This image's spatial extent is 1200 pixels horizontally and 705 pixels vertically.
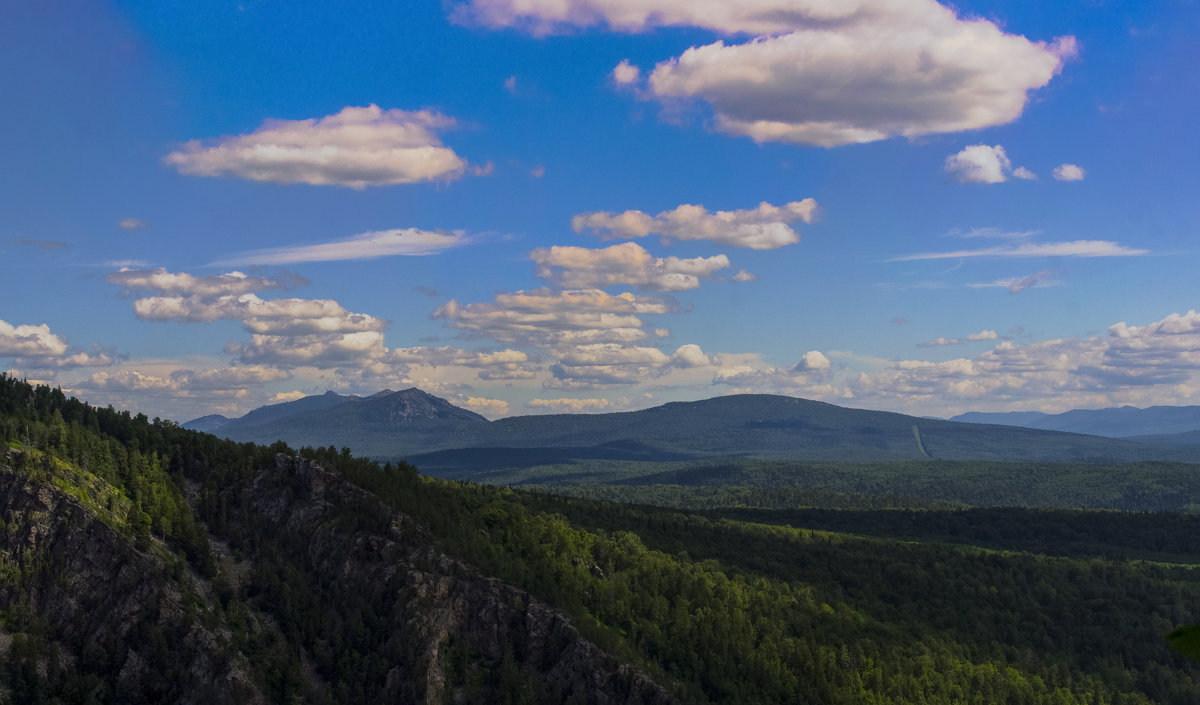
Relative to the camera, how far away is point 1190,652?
2450 cm

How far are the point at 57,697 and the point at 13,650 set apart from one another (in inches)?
542

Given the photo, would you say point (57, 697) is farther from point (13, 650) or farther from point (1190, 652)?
point (1190, 652)

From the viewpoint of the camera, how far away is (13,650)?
651 ft

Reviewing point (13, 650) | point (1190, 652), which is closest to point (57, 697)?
point (13, 650)

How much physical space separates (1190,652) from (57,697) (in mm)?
220576

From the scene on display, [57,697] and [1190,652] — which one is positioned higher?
[1190,652]

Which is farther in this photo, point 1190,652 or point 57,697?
point 57,697

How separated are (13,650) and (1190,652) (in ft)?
742

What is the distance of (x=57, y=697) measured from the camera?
19600 centimetres

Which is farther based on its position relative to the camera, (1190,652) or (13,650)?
(13,650)

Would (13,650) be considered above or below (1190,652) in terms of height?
below
